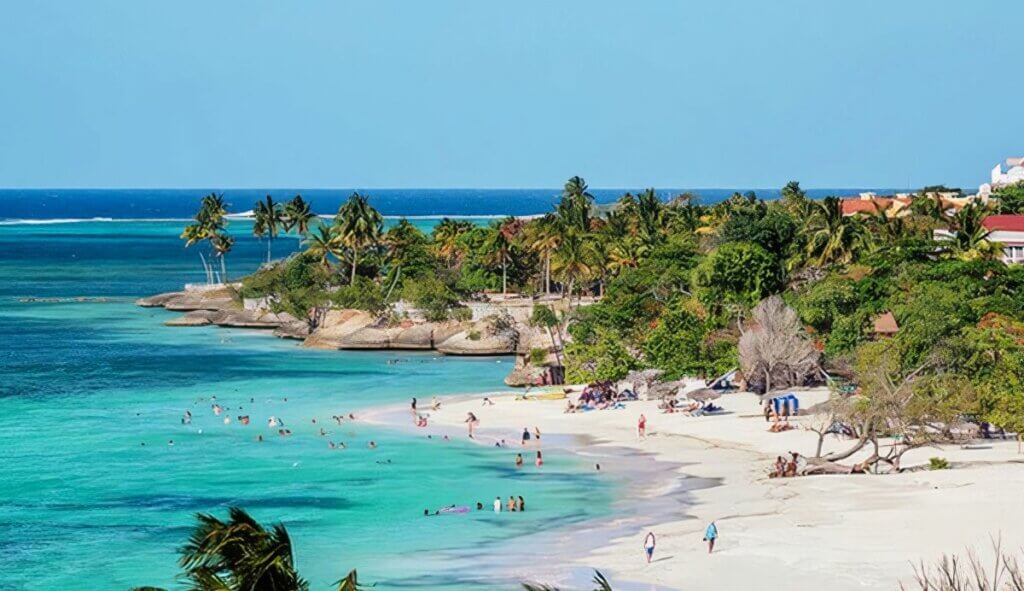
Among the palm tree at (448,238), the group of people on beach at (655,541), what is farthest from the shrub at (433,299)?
the group of people on beach at (655,541)

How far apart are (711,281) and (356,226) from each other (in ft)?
120

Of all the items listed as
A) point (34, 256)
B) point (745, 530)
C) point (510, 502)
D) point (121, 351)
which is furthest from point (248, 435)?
point (34, 256)

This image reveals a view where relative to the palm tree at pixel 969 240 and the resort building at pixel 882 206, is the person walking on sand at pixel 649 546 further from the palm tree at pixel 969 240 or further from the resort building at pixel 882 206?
the resort building at pixel 882 206

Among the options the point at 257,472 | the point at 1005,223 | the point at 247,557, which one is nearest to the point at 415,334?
the point at 1005,223

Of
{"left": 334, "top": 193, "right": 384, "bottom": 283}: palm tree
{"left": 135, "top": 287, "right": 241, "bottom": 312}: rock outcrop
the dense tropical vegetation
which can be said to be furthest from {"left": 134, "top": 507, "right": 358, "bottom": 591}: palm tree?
{"left": 135, "top": 287, "right": 241, "bottom": 312}: rock outcrop

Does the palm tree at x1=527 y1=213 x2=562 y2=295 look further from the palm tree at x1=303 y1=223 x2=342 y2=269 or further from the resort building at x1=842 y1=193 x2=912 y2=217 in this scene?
the resort building at x1=842 y1=193 x2=912 y2=217

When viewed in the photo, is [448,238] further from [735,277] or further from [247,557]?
[247,557]

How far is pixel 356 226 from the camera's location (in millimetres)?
101375

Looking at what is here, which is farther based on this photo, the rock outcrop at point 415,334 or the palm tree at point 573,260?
the palm tree at point 573,260

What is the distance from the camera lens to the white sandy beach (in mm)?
37000

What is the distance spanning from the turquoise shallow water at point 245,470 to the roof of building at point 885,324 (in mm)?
18012

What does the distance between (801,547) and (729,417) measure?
20591 mm

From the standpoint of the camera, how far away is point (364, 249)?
344ft

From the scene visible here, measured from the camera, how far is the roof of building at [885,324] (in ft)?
214
